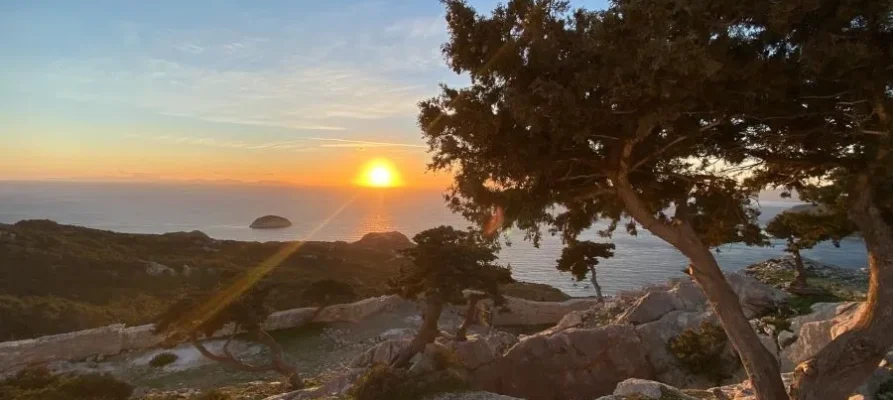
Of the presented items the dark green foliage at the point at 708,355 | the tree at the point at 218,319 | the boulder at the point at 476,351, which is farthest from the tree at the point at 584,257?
the tree at the point at 218,319

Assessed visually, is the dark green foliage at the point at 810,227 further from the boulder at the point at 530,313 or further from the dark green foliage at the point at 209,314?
the dark green foliage at the point at 209,314

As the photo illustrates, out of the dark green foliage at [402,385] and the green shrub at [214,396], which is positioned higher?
the dark green foliage at [402,385]

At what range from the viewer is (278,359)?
19.1 meters

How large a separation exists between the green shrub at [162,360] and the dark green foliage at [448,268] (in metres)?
13.2

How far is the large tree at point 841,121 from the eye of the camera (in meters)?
6.73

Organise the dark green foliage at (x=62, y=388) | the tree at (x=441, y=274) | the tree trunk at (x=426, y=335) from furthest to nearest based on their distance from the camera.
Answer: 1. the tree at (x=441, y=274)
2. the tree trunk at (x=426, y=335)
3. the dark green foliage at (x=62, y=388)

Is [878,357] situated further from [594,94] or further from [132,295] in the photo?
[132,295]

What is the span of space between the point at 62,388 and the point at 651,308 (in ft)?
72.1

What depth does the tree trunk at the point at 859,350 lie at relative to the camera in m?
7.82

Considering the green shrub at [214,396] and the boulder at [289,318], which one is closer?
the green shrub at [214,396]

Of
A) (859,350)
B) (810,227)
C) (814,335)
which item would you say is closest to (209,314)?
(859,350)

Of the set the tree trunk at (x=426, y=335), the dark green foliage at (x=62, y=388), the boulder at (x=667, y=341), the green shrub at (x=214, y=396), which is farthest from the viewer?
the tree trunk at (x=426, y=335)

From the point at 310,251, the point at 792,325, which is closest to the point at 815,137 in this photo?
the point at 792,325

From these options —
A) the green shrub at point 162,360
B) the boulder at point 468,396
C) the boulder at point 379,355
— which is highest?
Result: the boulder at point 468,396
